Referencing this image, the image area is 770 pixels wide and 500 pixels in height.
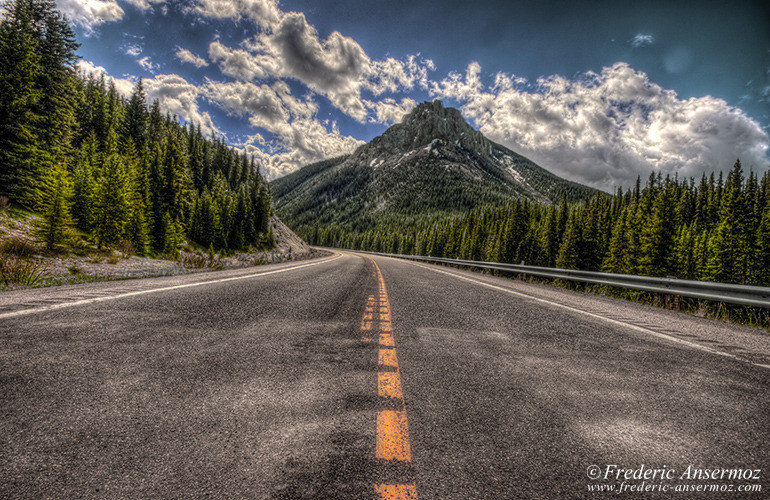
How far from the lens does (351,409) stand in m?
1.97

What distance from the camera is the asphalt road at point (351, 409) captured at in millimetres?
1349

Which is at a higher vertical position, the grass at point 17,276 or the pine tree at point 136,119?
the pine tree at point 136,119

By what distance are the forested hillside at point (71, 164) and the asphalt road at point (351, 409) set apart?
46.6 ft

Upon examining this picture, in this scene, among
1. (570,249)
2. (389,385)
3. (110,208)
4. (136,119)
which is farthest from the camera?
(136,119)

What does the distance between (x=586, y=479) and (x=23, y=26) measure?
129ft

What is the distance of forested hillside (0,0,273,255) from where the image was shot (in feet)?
62.1

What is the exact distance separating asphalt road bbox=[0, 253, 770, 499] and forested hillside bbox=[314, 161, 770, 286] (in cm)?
3598

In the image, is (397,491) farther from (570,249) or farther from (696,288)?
(570,249)

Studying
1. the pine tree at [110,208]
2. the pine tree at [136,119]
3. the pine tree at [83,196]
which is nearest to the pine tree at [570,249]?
the pine tree at [110,208]

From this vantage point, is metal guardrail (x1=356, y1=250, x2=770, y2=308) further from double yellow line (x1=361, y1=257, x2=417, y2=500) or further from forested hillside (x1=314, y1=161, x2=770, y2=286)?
forested hillside (x1=314, y1=161, x2=770, y2=286)

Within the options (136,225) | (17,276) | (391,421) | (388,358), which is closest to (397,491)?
(391,421)

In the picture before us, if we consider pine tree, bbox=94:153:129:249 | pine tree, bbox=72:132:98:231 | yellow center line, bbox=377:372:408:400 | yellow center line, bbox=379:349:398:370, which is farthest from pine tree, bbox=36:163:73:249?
yellow center line, bbox=377:372:408:400

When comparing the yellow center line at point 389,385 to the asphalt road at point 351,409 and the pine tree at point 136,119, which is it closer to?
the asphalt road at point 351,409

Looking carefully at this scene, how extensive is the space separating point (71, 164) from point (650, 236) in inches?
2323
